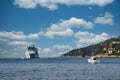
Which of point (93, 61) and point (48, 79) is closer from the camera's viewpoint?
point (48, 79)

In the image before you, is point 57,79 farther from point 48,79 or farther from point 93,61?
point 93,61

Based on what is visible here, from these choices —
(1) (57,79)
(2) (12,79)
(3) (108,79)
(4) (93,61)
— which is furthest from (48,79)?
(4) (93,61)

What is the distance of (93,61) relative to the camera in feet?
655

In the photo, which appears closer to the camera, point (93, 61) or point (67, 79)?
point (67, 79)

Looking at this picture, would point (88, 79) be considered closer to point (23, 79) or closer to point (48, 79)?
point (48, 79)

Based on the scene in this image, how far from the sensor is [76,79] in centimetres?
7519

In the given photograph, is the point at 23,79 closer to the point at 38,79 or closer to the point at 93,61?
the point at 38,79

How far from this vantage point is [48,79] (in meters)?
74.9

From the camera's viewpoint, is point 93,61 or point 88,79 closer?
point 88,79

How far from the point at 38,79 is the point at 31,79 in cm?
168

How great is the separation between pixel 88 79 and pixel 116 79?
676 centimetres

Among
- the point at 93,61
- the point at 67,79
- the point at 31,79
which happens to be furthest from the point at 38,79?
the point at 93,61

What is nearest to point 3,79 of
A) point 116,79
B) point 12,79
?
point 12,79

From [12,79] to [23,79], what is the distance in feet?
8.57
